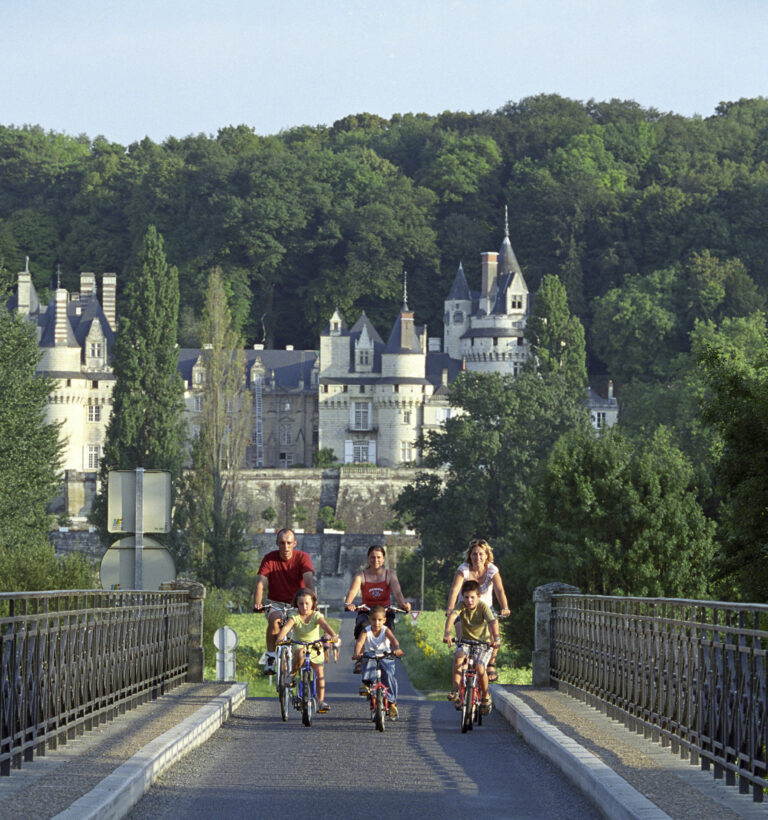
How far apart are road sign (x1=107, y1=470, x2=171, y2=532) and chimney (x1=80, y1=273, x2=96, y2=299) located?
115 m

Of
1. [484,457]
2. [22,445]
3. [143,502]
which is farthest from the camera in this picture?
[484,457]

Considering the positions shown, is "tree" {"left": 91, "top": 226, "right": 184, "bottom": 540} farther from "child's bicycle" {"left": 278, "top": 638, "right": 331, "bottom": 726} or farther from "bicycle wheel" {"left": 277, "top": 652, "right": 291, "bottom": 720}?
"child's bicycle" {"left": 278, "top": 638, "right": 331, "bottom": 726}

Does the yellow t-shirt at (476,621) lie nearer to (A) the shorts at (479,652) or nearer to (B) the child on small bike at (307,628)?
(A) the shorts at (479,652)

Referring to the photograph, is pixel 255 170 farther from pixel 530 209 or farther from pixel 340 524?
pixel 340 524

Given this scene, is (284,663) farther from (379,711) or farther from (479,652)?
(479,652)

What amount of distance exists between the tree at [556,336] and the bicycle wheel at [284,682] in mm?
98817

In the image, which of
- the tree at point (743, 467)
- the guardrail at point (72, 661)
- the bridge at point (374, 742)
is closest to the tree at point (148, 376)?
the tree at point (743, 467)

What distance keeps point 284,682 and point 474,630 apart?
70.2 inches

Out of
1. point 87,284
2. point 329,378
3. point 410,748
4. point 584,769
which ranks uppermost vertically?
point 87,284

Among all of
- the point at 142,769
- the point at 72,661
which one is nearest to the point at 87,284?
the point at 72,661

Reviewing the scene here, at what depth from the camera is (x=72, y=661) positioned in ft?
41.2

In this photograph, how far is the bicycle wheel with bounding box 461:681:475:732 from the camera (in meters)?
14.7

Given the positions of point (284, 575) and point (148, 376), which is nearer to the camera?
point (284, 575)

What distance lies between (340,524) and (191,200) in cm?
4636
